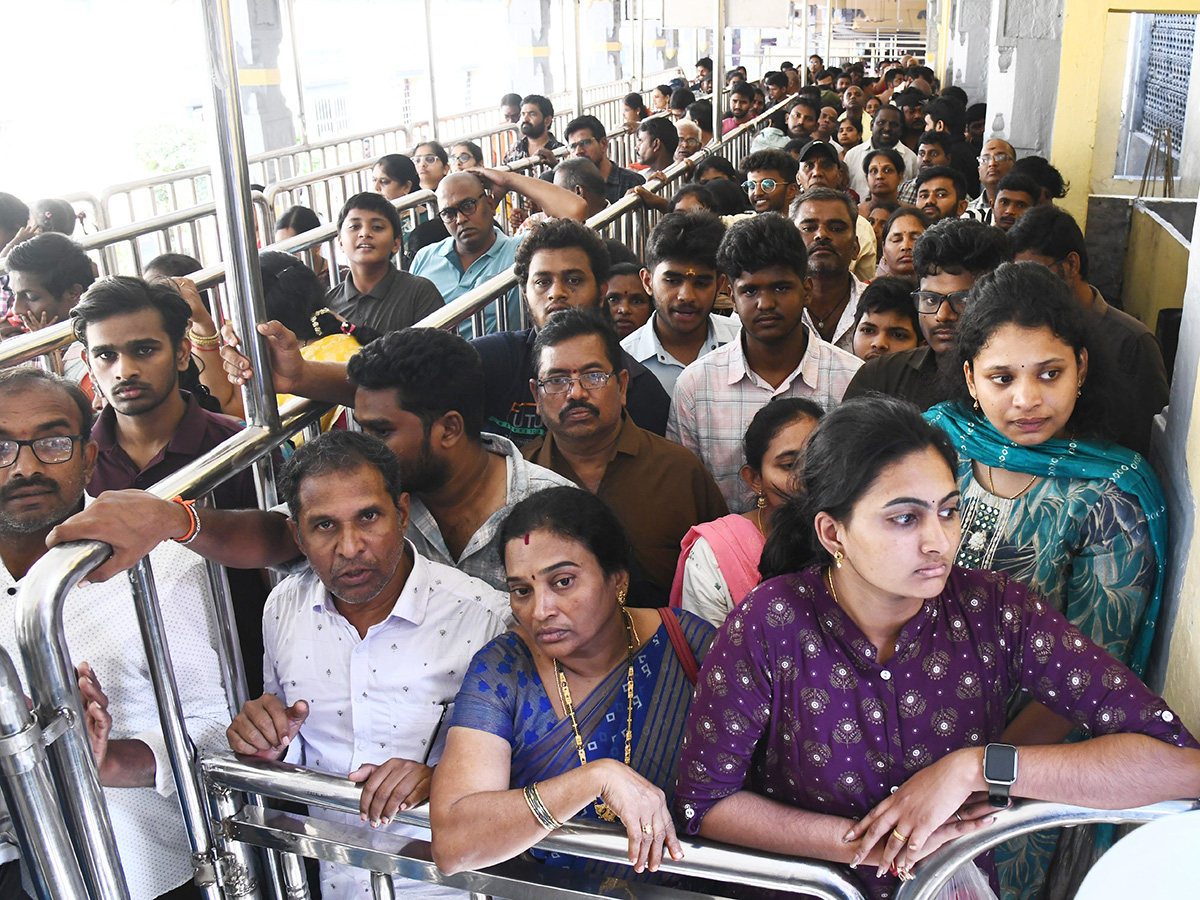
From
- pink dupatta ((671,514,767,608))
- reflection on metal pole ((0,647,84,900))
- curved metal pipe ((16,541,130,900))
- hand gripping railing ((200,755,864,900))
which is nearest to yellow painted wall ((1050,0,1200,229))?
pink dupatta ((671,514,767,608))

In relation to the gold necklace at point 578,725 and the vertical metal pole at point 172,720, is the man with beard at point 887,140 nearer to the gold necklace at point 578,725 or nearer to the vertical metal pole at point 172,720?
the gold necklace at point 578,725

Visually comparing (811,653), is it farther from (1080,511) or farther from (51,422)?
(51,422)

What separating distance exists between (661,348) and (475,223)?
1.68 meters

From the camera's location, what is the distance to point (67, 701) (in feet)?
4.66

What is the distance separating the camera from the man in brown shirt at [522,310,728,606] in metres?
2.62

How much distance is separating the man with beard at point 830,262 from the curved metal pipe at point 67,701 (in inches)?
116

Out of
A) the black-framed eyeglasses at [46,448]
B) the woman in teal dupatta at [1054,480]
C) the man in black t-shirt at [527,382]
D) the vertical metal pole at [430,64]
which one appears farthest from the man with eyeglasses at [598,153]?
the black-framed eyeglasses at [46,448]

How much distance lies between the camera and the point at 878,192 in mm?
6277

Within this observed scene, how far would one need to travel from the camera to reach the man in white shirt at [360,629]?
2.07 metres

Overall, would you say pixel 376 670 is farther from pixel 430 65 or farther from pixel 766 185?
pixel 430 65

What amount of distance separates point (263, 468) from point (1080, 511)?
1.77 m

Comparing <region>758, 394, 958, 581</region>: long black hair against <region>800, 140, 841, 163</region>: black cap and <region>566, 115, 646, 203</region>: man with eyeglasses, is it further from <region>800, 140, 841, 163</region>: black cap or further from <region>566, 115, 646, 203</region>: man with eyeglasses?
<region>566, 115, 646, 203</region>: man with eyeglasses

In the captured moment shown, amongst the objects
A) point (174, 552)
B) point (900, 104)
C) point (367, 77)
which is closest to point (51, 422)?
point (174, 552)

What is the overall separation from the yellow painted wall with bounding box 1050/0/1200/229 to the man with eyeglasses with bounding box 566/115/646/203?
298cm
